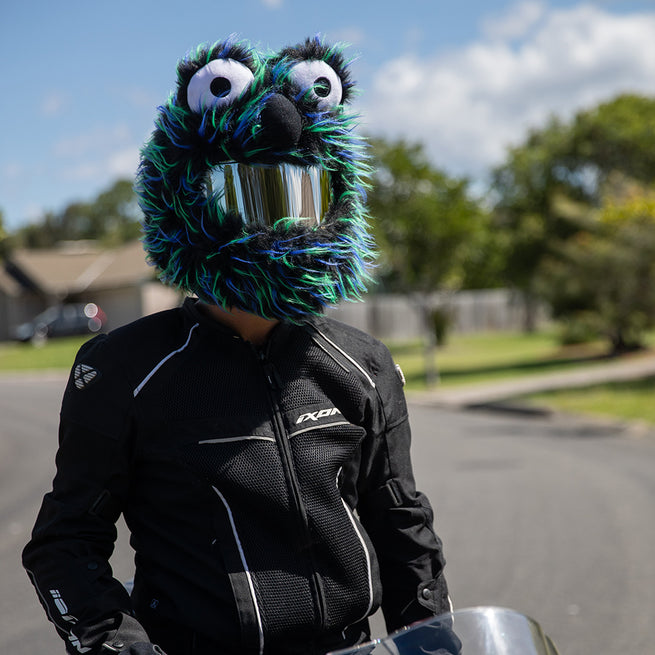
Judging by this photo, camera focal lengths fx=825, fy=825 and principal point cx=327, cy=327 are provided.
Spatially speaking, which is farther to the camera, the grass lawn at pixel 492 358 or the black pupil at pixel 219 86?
the grass lawn at pixel 492 358

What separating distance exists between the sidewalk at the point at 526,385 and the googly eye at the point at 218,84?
13.5 metres

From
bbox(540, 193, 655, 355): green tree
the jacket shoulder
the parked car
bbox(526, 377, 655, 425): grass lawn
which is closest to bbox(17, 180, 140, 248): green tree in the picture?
the parked car

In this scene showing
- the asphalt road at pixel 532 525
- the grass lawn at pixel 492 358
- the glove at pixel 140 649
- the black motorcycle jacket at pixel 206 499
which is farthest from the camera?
the grass lawn at pixel 492 358

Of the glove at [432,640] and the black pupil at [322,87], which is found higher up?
the black pupil at [322,87]

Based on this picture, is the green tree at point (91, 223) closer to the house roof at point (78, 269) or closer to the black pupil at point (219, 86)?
the house roof at point (78, 269)

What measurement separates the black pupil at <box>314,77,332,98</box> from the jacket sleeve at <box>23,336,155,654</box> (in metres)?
0.69

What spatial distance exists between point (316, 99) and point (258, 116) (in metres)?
0.15

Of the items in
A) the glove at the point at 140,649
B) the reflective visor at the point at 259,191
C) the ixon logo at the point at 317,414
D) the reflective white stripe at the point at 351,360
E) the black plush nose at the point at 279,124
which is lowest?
the glove at the point at 140,649

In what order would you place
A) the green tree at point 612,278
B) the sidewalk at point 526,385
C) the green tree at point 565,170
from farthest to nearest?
the green tree at point 565,170 < the sidewalk at point 526,385 < the green tree at point 612,278

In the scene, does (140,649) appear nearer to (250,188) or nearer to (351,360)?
(351,360)

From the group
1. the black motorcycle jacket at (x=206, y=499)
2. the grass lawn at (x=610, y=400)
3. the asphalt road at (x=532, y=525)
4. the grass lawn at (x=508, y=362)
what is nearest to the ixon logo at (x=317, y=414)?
the black motorcycle jacket at (x=206, y=499)

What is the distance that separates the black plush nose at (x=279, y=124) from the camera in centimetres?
160

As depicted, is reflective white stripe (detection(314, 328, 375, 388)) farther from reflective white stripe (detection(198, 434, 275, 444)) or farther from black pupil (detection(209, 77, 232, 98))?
black pupil (detection(209, 77, 232, 98))

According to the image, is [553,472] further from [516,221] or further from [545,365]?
[516,221]
